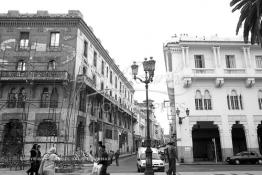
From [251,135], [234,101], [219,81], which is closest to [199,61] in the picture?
[219,81]

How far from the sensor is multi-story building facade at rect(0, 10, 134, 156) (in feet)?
70.8

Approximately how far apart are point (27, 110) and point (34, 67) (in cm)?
413

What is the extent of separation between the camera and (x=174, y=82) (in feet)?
81.4

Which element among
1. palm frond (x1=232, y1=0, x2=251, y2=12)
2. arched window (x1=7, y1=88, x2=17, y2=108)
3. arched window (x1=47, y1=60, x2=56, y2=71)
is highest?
arched window (x1=47, y1=60, x2=56, y2=71)

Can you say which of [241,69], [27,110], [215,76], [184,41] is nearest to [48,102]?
[27,110]

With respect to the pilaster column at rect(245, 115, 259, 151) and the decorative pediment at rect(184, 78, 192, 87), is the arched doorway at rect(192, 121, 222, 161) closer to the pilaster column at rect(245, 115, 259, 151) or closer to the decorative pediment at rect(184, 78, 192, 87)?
the pilaster column at rect(245, 115, 259, 151)

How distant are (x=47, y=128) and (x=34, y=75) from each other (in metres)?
4.97

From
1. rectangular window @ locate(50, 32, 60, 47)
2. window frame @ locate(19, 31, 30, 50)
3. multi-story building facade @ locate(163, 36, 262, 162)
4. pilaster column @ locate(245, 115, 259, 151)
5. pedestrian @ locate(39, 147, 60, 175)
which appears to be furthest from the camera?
rectangular window @ locate(50, 32, 60, 47)

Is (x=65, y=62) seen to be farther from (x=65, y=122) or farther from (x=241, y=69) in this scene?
(x=241, y=69)

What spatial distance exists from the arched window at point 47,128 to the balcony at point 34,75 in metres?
3.90

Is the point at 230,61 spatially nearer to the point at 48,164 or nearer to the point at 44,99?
the point at 44,99

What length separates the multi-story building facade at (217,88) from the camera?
77.5 feet

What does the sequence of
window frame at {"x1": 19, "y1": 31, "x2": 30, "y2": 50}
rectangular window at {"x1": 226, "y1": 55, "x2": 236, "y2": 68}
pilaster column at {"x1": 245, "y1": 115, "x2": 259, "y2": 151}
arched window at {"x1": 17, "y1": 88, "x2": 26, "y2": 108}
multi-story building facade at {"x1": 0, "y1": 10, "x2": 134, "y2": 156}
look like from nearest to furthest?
1. multi-story building facade at {"x1": 0, "y1": 10, "x2": 134, "y2": 156}
2. arched window at {"x1": 17, "y1": 88, "x2": 26, "y2": 108}
3. pilaster column at {"x1": 245, "y1": 115, "x2": 259, "y2": 151}
4. window frame at {"x1": 19, "y1": 31, "x2": 30, "y2": 50}
5. rectangular window at {"x1": 226, "y1": 55, "x2": 236, "y2": 68}

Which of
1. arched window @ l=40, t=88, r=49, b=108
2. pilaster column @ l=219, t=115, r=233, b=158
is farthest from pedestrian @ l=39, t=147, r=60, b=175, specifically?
pilaster column @ l=219, t=115, r=233, b=158
